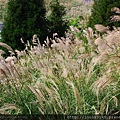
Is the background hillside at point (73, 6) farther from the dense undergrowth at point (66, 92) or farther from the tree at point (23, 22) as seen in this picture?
the dense undergrowth at point (66, 92)

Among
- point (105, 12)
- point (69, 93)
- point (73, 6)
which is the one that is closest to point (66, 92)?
point (69, 93)

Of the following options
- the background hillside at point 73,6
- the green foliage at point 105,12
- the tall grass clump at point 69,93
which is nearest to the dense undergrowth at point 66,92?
the tall grass clump at point 69,93

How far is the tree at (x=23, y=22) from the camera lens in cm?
659

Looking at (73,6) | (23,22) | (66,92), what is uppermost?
(66,92)

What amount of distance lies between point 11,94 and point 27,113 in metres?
0.22

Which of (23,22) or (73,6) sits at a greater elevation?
(23,22)

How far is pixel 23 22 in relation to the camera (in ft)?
21.9

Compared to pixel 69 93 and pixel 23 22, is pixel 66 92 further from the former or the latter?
pixel 23 22

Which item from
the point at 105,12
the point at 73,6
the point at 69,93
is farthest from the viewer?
the point at 73,6

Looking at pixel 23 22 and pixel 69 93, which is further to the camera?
pixel 23 22

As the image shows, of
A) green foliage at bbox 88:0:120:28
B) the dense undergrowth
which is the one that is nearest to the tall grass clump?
the dense undergrowth

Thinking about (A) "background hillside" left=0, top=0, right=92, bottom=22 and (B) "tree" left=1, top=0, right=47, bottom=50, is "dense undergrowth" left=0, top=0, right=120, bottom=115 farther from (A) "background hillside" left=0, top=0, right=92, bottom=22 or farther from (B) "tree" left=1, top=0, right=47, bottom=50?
(A) "background hillside" left=0, top=0, right=92, bottom=22

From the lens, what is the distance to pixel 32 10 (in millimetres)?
6762

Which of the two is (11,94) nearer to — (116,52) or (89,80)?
(89,80)
